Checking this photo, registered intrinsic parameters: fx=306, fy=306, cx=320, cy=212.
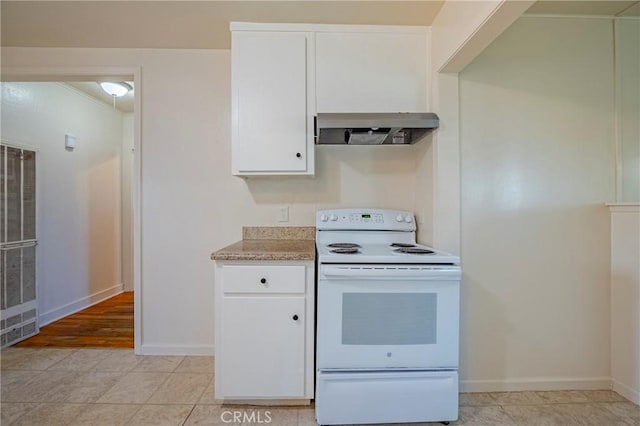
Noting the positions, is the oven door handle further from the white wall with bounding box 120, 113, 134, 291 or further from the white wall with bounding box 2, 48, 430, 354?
the white wall with bounding box 120, 113, 134, 291

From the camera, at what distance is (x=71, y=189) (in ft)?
10.8

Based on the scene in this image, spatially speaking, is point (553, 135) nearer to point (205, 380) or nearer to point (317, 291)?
point (317, 291)

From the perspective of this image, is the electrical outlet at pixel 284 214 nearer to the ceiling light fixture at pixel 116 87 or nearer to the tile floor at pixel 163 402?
the tile floor at pixel 163 402

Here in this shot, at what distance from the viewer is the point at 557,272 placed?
1.92 meters

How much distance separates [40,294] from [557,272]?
14.0ft

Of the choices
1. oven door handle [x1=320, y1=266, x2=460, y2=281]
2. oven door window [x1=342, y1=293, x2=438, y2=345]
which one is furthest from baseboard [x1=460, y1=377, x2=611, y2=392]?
oven door handle [x1=320, y1=266, x2=460, y2=281]

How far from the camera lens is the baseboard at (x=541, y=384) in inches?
74.9

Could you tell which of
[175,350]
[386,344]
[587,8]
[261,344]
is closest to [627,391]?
[386,344]

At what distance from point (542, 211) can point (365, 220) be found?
110 cm

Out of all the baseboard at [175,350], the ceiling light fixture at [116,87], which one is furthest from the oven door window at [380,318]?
the ceiling light fixture at [116,87]

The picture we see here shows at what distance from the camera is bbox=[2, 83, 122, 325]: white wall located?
2.84 m

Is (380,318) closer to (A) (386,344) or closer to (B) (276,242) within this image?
(A) (386,344)

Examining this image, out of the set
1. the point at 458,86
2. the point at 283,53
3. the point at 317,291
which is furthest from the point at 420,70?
the point at 317,291

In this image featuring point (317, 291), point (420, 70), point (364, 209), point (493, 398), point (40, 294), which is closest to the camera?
point (317, 291)
